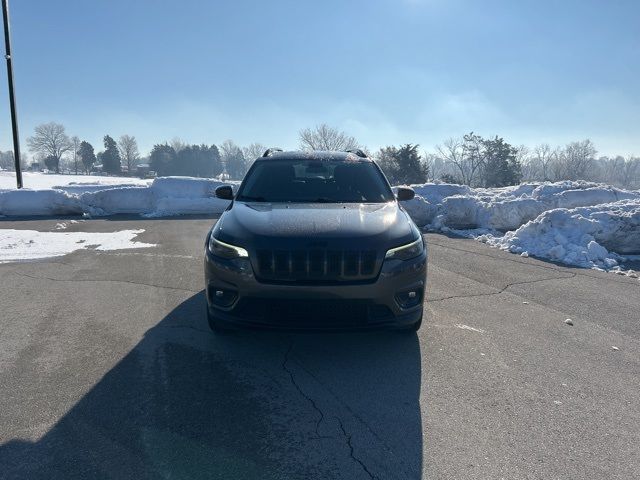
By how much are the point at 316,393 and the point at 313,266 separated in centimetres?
96

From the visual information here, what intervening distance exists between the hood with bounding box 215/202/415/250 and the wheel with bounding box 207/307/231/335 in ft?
2.34

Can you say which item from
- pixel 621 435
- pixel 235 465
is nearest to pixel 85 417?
pixel 235 465

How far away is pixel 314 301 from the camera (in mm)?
3236

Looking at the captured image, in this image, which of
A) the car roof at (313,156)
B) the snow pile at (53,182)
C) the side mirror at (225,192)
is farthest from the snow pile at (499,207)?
the snow pile at (53,182)

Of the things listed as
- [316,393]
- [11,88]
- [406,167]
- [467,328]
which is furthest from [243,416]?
[406,167]

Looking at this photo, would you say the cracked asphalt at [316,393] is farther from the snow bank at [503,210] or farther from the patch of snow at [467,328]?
the snow bank at [503,210]

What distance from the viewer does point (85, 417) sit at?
276 cm

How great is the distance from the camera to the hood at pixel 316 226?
3.34 m

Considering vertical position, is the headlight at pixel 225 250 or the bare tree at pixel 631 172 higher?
the bare tree at pixel 631 172

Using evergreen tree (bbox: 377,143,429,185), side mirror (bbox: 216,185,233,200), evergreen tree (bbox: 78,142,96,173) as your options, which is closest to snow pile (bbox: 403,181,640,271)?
side mirror (bbox: 216,185,233,200)

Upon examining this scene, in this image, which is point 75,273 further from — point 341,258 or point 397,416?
point 397,416

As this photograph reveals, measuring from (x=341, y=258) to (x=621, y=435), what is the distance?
220cm

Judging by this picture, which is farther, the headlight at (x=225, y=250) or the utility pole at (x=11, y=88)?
the utility pole at (x=11, y=88)

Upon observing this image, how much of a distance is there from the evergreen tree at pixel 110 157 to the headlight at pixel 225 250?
322 feet
